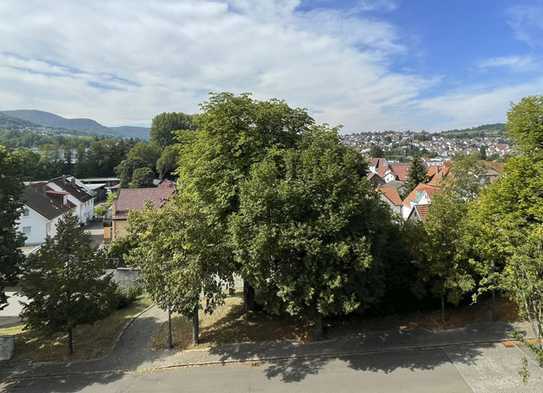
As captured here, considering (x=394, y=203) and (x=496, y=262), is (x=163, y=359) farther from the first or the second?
(x=394, y=203)

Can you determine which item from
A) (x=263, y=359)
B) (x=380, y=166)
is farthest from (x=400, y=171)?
(x=263, y=359)

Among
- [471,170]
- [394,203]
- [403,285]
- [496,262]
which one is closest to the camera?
[496,262]

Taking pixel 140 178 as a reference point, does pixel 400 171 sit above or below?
above

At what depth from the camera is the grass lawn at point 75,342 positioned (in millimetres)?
14852

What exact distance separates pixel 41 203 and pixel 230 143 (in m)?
36.9

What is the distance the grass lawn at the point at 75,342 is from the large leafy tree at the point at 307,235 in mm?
7969

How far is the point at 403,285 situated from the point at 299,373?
6.30m

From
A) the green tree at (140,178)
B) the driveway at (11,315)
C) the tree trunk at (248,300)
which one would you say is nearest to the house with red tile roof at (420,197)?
the tree trunk at (248,300)

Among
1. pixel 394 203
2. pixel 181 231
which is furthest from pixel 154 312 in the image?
pixel 394 203

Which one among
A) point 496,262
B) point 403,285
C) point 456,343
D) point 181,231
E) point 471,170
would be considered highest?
point 471,170

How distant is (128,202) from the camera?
1572 inches

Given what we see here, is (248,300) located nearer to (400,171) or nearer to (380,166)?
(400,171)

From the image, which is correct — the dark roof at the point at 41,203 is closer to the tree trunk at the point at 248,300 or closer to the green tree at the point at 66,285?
the green tree at the point at 66,285

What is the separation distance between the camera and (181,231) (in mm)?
13070
